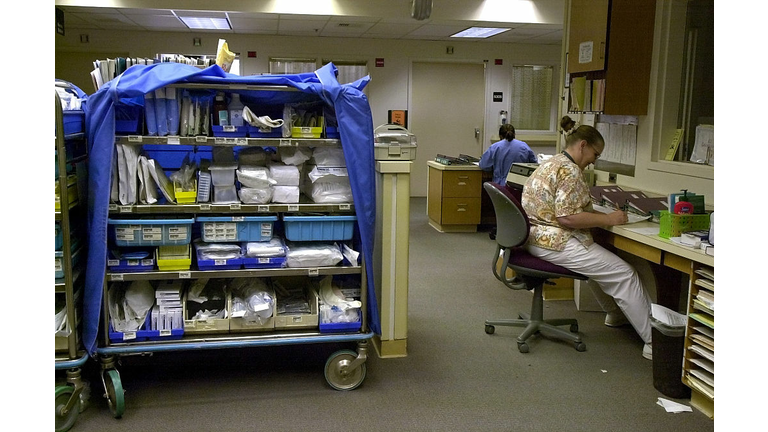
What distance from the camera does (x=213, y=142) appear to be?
3016mm

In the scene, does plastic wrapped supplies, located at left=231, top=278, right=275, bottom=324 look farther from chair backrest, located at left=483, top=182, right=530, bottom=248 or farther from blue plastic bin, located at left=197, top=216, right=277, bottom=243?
chair backrest, located at left=483, top=182, right=530, bottom=248

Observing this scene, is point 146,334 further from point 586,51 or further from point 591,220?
point 586,51

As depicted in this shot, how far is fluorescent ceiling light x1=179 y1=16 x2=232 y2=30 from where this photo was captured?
826cm

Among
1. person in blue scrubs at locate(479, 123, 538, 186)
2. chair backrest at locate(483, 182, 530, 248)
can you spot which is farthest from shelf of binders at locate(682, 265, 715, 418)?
person in blue scrubs at locate(479, 123, 538, 186)

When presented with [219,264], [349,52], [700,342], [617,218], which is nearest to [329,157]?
[219,264]

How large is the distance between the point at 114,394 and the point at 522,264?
6.92 ft

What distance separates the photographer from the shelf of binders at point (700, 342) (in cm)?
285

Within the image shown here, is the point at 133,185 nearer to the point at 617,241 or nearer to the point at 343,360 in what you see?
the point at 343,360

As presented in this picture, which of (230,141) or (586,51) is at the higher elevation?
(586,51)

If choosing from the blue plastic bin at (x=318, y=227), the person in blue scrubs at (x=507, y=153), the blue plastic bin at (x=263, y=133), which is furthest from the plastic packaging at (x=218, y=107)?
the person in blue scrubs at (x=507, y=153)

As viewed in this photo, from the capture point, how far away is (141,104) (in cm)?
299

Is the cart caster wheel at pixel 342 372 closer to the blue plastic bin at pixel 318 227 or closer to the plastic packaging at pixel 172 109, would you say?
the blue plastic bin at pixel 318 227

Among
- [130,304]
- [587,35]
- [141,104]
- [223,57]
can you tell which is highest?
[587,35]

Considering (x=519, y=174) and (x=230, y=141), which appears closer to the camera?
(x=230, y=141)
